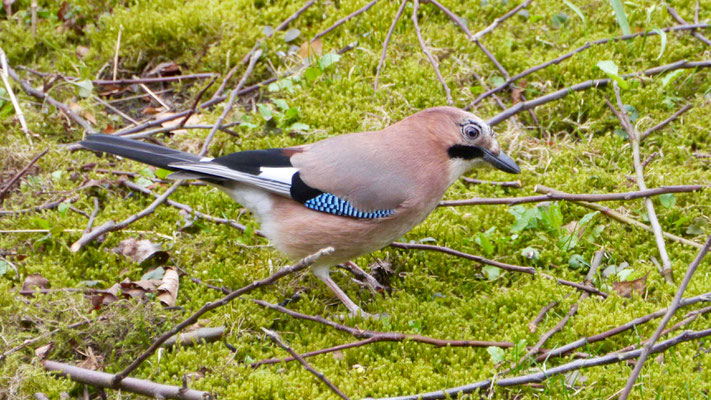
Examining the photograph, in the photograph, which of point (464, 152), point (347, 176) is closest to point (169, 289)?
point (347, 176)

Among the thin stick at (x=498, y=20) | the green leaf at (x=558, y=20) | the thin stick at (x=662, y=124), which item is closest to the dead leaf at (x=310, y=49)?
the thin stick at (x=498, y=20)

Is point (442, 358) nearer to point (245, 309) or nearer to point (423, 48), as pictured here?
point (245, 309)

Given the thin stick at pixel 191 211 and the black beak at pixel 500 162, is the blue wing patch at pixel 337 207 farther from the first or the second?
the thin stick at pixel 191 211

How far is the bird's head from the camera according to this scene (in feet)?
14.9

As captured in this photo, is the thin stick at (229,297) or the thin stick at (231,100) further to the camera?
the thin stick at (231,100)

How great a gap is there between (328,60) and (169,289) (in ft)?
8.09

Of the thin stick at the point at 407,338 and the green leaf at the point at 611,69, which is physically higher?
the green leaf at the point at 611,69

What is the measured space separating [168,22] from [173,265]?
2.63 m

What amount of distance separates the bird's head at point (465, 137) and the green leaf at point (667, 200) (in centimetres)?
105

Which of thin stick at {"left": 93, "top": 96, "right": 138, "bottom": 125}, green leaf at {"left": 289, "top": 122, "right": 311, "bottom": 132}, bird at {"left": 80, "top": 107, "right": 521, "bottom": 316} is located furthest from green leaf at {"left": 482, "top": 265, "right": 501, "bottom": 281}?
thin stick at {"left": 93, "top": 96, "right": 138, "bottom": 125}

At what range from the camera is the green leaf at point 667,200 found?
4926mm

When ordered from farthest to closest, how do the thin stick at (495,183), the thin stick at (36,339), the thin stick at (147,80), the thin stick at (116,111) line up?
the thin stick at (147,80) < the thin stick at (116,111) < the thin stick at (495,183) < the thin stick at (36,339)

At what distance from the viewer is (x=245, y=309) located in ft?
14.8

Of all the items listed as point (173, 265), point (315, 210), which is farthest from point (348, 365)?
point (173, 265)
